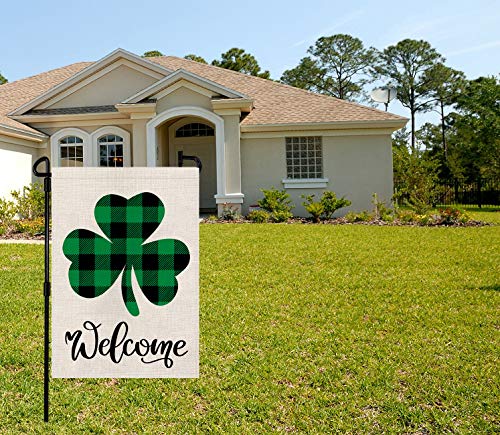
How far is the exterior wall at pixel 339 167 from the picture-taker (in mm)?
15617

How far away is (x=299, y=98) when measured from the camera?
17.8 metres

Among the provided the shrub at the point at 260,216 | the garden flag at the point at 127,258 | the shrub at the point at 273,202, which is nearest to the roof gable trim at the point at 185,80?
the shrub at the point at 273,202

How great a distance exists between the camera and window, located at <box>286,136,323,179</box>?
52.1 feet

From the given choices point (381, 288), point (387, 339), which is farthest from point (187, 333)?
point (381, 288)

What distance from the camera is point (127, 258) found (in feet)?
7.68

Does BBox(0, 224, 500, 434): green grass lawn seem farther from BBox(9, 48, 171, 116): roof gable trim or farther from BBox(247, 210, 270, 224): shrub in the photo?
BBox(9, 48, 171, 116): roof gable trim

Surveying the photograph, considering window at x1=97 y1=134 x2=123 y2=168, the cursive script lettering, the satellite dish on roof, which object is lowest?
the cursive script lettering

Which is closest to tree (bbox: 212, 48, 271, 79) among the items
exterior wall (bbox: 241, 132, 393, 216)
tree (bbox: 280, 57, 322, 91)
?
tree (bbox: 280, 57, 322, 91)

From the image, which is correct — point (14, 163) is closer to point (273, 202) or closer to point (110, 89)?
point (110, 89)

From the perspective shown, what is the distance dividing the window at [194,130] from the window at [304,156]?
3.61m

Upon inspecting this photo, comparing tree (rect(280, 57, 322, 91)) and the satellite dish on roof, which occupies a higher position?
tree (rect(280, 57, 322, 91))

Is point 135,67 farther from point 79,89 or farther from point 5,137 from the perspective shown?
Answer: point 5,137

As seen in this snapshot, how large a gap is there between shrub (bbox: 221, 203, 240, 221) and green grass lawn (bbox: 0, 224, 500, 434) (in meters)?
7.01

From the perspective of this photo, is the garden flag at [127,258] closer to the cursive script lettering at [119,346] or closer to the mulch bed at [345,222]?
the cursive script lettering at [119,346]
